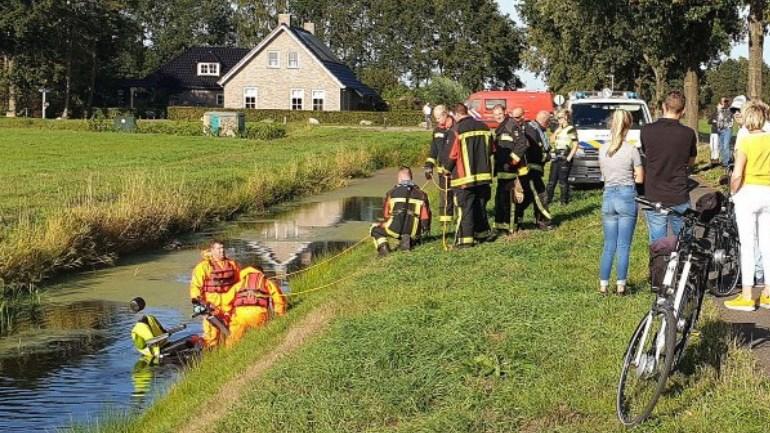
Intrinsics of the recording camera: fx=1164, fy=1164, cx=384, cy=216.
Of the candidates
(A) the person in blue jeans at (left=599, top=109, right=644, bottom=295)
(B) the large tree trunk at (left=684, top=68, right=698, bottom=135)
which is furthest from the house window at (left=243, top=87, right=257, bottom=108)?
(A) the person in blue jeans at (left=599, top=109, right=644, bottom=295)

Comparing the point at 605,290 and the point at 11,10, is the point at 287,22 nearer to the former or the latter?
the point at 11,10

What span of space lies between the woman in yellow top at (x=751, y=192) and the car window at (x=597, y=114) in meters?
15.3

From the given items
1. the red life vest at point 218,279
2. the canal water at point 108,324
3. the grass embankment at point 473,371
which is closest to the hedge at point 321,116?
the canal water at point 108,324

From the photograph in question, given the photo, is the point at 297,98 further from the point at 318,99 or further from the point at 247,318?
the point at 247,318

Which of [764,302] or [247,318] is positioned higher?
[764,302]

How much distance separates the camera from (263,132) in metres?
61.8

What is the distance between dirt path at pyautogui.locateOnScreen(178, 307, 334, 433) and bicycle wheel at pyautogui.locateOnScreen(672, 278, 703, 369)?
341 centimetres

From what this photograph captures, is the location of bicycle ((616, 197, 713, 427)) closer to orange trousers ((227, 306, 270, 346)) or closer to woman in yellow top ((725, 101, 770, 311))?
woman in yellow top ((725, 101, 770, 311))

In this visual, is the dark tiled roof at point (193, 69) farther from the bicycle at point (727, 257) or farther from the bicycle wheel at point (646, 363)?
the bicycle wheel at point (646, 363)

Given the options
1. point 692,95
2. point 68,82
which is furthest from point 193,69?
point 692,95

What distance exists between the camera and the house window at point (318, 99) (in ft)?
293

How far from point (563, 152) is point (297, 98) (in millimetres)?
70326

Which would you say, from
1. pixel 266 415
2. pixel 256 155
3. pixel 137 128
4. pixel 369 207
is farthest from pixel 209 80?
pixel 266 415

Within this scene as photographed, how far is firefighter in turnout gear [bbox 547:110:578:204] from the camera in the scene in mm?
20875
